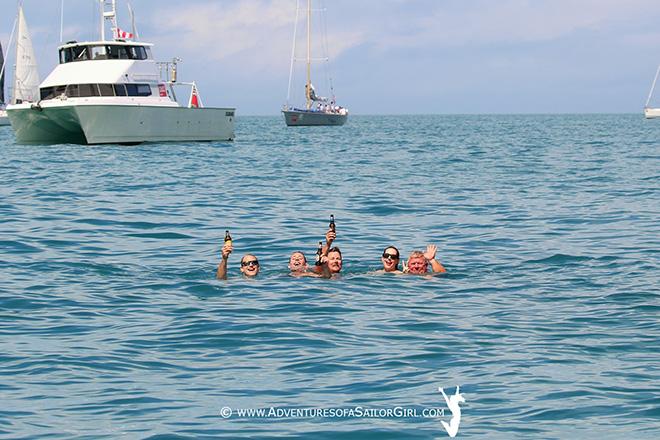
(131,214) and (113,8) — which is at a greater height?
(113,8)

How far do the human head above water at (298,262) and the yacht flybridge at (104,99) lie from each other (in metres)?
31.8

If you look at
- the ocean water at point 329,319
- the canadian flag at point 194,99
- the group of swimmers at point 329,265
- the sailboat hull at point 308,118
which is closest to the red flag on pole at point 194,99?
the canadian flag at point 194,99

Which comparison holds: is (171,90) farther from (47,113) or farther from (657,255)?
(657,255)

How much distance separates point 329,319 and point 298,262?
282 cm

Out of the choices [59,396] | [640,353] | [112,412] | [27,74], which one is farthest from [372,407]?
[27,74]

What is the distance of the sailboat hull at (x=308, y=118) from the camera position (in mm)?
99375

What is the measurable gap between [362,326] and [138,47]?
38.4 meters

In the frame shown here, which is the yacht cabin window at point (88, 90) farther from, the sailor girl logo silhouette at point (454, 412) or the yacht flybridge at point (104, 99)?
the sailor girl logo silhouette at point (454, 412)

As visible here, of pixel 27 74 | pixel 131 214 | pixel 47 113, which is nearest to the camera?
pixel 131 214

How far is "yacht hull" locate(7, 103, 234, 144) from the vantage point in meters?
44.9

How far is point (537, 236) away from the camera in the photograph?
1852 centimetres

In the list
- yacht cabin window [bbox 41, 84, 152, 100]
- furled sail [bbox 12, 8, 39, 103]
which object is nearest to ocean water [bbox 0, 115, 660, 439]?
yacht cabin window [bbox 41, 84, 152, 100]

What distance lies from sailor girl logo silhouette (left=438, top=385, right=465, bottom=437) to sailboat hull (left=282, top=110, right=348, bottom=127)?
91.6 meters

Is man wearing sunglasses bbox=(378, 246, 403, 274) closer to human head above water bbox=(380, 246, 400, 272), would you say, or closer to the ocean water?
human head above water bbox=(380, 246, 400, 272)
